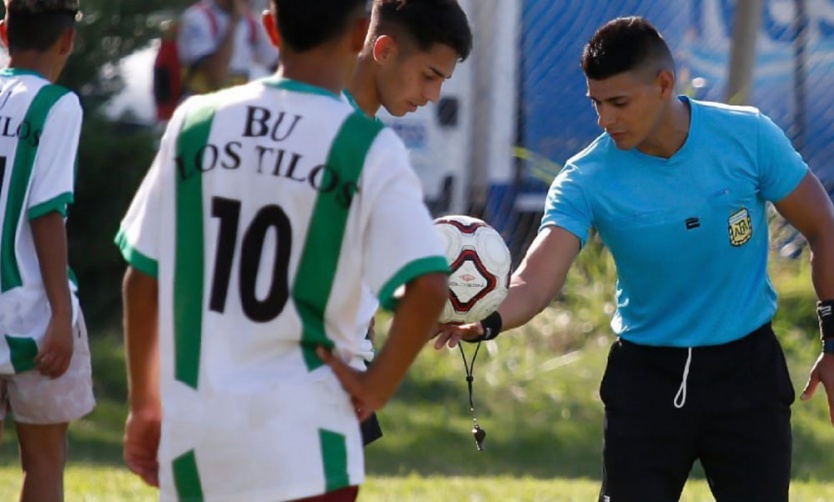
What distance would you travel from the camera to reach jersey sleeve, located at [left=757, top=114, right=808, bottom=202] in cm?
500

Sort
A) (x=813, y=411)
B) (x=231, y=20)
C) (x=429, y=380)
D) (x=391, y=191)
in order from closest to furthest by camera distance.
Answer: (x=391, y=191) < (x=813, y=411) < (x=429, y=380) < (x=231, y=20)

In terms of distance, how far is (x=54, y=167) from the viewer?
505 cm

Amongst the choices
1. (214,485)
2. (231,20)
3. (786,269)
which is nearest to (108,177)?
(231,20)

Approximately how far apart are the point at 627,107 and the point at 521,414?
237 inches

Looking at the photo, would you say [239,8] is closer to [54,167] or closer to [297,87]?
[54,167]

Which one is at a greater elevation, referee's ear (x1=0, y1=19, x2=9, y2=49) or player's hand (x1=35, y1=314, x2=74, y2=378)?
referee's ear (x1=0, y1=19, x2=9, y2=49)

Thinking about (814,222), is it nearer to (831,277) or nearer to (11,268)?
(831,277)

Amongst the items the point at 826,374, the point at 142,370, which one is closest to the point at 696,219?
the point at 826,374

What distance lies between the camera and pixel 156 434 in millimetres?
3691

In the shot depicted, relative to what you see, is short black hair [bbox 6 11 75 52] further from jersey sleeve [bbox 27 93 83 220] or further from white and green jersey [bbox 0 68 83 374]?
jersey sleeve [bbox 27 93 83 220]

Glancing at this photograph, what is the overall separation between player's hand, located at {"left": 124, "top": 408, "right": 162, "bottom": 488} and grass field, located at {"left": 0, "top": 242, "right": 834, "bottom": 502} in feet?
13.8

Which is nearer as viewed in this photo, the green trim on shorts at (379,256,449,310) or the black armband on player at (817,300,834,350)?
the green trim on shorts at (379,256,449,310)

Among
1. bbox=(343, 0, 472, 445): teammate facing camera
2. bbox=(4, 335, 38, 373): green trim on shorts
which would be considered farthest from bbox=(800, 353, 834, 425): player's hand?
bbox=(4, 335, 38, 373): green trim on shorts

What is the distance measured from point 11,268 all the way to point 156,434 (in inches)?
63.3
